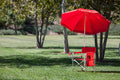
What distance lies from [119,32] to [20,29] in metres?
25.3

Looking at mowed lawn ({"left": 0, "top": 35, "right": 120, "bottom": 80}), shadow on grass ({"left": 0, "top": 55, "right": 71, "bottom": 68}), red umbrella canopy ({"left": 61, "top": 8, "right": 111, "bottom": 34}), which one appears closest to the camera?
mowed lawn ({"left": 0, "top": 35, "right": 120, "bottom": 80})

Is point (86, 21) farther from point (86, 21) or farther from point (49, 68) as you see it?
point (49, 68)

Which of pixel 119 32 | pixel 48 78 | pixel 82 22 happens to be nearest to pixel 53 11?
pixel 82 22

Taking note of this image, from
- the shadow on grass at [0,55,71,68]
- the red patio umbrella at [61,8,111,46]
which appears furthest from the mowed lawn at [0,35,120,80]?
the red patio umbrella at [61,8,111,46]

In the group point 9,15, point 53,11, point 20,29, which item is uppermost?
point 53,11

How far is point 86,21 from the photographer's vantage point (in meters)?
12.6

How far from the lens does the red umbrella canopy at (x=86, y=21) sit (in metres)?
12.0

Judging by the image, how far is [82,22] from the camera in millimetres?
12781

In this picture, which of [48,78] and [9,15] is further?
[9,15]

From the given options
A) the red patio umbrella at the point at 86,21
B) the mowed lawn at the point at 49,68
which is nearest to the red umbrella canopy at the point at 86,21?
the red patio umbrella at the point at 86,21

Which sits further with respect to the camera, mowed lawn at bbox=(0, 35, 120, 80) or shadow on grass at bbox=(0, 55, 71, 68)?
shadow on grass at bbox=(0, 55, 71, 68)

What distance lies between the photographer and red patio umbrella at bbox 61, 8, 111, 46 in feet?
39.4

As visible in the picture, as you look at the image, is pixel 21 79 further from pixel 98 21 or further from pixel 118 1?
pixel 118 1

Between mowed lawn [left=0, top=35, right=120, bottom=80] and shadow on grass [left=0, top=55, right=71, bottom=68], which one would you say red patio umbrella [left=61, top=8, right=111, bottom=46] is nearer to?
mowed lawn [left=0, top=35, right=120, bottom=80]
